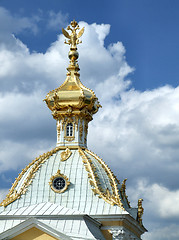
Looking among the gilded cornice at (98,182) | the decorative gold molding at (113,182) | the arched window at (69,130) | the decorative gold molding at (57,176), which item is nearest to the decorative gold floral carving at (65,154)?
the gilded cornice at (98,182)

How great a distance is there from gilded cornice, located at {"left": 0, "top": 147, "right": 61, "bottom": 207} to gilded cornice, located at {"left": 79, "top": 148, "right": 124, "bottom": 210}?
2.34 meters

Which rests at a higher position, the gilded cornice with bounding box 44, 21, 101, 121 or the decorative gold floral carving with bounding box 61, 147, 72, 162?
the gilded cornice with bounding box 44, 21, 101, 121

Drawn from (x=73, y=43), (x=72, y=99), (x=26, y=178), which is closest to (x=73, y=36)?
(x=73, y=43)

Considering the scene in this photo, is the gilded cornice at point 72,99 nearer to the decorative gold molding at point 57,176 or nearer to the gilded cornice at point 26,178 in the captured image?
the gilded cornice at point 26,178

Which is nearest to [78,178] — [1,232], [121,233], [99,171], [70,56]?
[99,171]

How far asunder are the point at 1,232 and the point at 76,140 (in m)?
10.7

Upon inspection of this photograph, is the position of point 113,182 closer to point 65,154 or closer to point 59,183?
point 59,183

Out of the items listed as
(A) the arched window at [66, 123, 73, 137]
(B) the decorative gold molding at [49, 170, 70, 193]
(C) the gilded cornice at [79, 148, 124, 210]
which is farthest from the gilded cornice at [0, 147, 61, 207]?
(C) the gilded cornice at [79, 148, 124, 210]

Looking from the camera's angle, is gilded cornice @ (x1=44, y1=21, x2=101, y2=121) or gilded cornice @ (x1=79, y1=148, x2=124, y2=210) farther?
gilded cornice @ (x1=44, y1=21, x2=101, y2=121)

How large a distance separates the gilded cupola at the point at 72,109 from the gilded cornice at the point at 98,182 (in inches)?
79.5

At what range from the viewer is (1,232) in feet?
116

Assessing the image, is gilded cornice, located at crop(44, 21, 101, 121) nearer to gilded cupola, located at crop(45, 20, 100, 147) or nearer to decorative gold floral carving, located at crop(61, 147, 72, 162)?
gilded cupola, located at crop(45, 20, 100, 147)

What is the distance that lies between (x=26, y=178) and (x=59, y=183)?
85.7 inches

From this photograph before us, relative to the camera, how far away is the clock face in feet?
133
